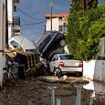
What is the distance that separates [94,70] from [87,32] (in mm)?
3028

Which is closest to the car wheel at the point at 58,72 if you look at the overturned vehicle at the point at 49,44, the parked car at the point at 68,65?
the parked car at the point at 68,65

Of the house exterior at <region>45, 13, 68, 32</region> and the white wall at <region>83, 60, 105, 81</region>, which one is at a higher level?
the house exterior at <region>45, 13, 68, 32</region>

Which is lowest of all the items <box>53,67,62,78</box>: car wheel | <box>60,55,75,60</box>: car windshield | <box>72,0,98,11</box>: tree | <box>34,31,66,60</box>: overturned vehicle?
<box>53,67,62,78</box>: car wheel

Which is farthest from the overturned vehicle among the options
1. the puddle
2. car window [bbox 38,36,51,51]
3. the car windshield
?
the puddle

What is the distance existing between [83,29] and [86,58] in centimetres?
205

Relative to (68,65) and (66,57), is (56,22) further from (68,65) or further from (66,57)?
(68,65)

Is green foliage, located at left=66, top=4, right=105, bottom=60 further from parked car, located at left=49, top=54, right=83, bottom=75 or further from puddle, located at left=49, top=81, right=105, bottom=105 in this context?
puddle, located at left=49, top=81, right=105, bottom=105

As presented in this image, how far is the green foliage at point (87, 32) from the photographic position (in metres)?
29.8

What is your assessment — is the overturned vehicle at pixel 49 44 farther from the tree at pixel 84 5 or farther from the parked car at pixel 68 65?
the parked car at pixel 68 65

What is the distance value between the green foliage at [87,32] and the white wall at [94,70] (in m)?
0.57

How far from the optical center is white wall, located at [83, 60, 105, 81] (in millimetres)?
27919

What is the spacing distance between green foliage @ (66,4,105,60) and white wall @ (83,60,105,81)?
1.87 feet

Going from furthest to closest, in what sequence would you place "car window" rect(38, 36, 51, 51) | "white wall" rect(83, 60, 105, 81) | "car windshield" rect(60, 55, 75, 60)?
1. "car window" rect(38, 36, 51, 51)
2. "car windshield" rect(60, 55, 75, 60)
3. "white wall" rect(83, 60, 105, 81)

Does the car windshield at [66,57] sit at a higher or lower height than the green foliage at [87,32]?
lower
